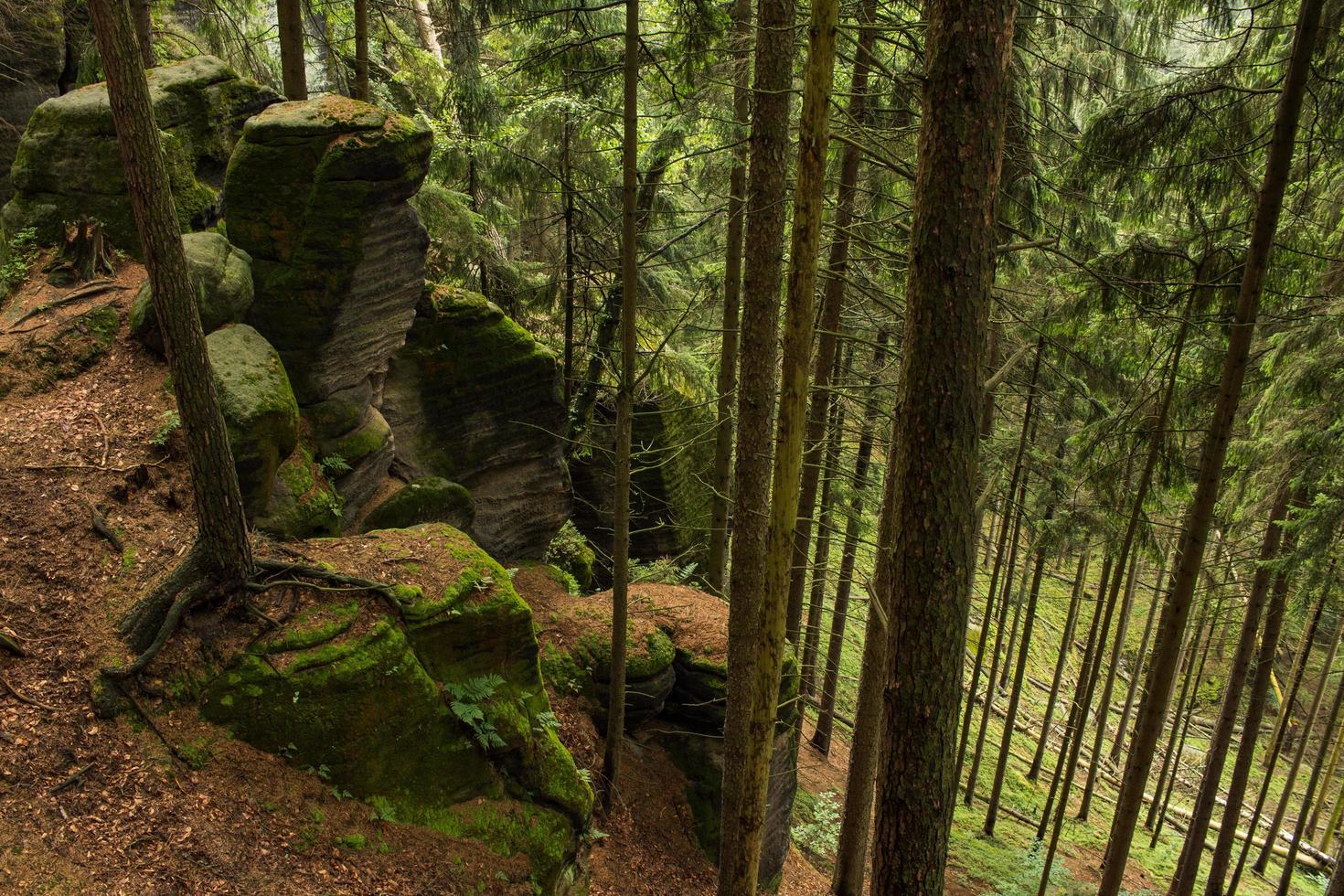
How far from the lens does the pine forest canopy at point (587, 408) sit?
493 centimetres

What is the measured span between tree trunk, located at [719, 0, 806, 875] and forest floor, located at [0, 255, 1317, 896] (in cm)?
264

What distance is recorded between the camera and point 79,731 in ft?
16.9

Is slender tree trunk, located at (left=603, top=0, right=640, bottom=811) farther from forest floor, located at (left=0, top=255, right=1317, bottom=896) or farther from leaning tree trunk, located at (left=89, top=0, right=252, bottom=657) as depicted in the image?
leaning tree trunk, located at (left=89, top=0, right=252, bottom=657)

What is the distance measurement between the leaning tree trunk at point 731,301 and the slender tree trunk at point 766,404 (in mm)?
2403

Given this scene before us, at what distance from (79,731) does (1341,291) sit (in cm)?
1365

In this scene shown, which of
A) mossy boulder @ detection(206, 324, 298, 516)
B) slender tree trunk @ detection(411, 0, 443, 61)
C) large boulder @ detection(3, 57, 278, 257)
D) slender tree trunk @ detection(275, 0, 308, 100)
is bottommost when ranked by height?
mossy boulder @ detection(206, 324, 298, 516)

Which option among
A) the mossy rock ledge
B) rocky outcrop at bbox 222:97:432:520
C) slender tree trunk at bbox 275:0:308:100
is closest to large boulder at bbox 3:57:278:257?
rocky outcrop at bbox 222:97:432:520

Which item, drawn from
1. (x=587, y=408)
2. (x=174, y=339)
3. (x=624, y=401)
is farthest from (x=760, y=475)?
(x=587, y=408)

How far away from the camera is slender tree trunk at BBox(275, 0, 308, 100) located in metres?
9.77

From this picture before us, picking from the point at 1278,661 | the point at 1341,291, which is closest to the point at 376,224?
the point at 1341,291

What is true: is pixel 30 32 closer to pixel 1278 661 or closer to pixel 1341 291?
pixel 1341 291

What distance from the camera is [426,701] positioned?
272 inches

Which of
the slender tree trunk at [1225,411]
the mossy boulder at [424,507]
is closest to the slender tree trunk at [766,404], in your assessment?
the slender tree trunk at [1225,411]

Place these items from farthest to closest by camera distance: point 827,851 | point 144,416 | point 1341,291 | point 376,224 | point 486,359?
point 827,851
point 486,359
point 376,224
point 1341,291
point 144,416
